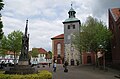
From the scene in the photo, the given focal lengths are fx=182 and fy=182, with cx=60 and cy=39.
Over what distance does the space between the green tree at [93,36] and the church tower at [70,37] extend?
2231cm

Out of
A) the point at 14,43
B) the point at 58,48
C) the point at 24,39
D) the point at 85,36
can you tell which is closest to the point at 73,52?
the point at 58,48

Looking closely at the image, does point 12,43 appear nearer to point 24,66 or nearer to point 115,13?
point 115,13

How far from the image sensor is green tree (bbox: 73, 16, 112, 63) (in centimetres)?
3778

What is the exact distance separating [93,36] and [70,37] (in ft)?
89.3

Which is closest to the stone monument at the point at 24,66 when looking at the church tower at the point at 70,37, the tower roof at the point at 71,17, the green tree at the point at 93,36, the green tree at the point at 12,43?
the green tree at the point at 93,36

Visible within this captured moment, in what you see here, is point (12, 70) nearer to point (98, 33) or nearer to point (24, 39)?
point (24, 39)

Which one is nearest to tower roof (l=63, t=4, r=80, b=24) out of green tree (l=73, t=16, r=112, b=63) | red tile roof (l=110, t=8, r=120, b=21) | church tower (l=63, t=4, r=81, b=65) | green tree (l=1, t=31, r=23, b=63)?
church tower (l=63, t=4, r=81, b=65)

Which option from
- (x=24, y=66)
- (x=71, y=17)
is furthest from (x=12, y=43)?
(x=24, y=66)

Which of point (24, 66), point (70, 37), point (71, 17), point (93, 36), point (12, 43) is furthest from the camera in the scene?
point (71, 17)

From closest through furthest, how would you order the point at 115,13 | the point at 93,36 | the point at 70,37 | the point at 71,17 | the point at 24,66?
1. the point at 24,66
2. the point at 93,36
3. the point at 115,13
4. the point at 70,37
5. the point at 71,17

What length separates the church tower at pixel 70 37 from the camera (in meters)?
63.0

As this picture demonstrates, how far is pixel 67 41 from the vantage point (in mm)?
65188

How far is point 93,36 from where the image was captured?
37.7 meters

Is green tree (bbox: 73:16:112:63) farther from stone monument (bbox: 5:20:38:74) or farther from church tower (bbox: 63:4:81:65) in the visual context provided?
church tower (bbox: 63:4:81:65)
